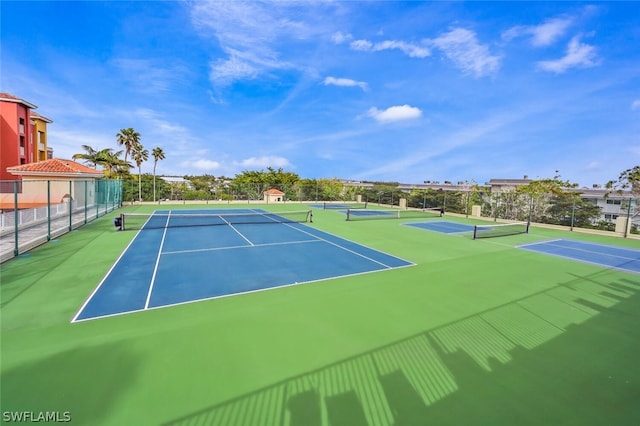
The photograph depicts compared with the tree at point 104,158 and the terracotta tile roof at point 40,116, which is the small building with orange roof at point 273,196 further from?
the terracotta tile roof at point 40,116

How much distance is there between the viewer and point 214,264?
9.12 m

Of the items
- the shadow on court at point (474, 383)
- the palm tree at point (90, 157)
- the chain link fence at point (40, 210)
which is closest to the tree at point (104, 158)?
the palm tree at point (90, 157)

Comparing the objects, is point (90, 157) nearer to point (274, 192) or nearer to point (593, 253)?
point (274, 192)

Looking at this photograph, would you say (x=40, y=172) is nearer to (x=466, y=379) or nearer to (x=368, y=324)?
(x=368, y=324)

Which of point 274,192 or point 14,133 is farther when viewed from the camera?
point 274,192

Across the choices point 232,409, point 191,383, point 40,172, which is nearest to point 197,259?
point 191,383

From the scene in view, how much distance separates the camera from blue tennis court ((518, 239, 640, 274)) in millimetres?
10594


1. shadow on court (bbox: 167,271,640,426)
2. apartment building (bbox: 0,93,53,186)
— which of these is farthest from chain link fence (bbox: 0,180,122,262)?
apartment building (bbox: 0,93,53,186)

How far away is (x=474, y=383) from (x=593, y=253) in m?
12.7

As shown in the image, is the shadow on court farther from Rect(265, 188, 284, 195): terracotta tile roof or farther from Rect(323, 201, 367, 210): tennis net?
Rect(265, 188, 284, 195): terracotta tile roof

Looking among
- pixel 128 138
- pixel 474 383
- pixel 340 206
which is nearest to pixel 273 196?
pixel 340 206

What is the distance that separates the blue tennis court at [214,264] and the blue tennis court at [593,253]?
726 cm

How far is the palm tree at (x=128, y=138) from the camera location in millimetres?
39594

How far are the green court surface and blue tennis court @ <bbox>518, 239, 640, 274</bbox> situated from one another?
11.4ft
